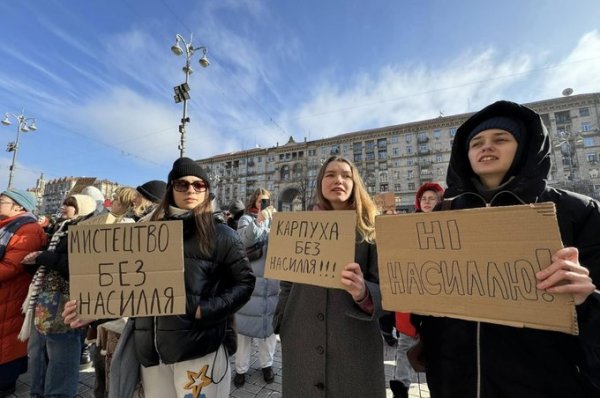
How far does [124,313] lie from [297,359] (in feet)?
3.59

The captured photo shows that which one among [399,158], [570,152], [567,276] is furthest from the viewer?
[399,158]

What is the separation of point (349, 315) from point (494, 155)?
3.93 ft

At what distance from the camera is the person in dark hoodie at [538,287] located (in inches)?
42.5

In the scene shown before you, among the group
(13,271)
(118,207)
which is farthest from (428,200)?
(13,271)

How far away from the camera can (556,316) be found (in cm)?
102

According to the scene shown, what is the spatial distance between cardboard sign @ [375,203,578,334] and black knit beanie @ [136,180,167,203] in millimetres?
3091

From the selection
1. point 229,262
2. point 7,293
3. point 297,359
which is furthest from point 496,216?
point 7,293

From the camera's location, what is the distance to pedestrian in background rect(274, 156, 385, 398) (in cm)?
165

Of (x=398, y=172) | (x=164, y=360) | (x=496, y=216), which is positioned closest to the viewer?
(x=496, y=216)

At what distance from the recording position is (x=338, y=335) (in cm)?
172

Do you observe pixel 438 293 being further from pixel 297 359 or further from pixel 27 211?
pixel 27 211

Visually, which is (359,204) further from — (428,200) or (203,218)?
(428,200)

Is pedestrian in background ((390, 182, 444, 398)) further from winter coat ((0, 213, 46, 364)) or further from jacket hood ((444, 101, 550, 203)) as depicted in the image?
winter coat ((0, 213, 46, 364))

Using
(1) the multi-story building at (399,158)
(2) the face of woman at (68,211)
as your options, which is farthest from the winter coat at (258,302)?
(1) the multi-story building at (399,158)
